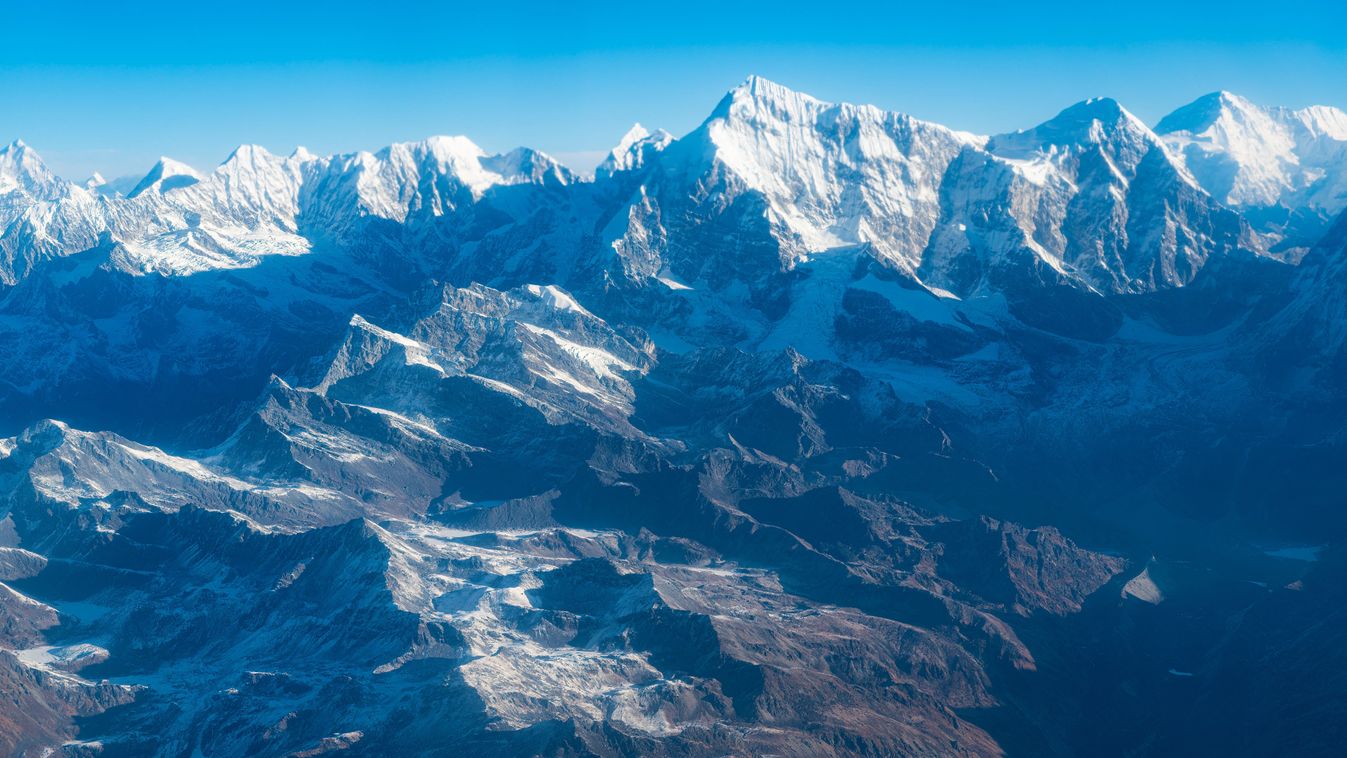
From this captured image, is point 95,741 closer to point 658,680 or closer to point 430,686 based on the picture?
point 430,686

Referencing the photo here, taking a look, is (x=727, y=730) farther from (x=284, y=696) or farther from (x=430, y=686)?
(x=284, y=696)

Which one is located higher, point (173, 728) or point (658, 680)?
point (658, 680)

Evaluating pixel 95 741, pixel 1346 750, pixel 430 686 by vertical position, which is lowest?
pixel 95 741

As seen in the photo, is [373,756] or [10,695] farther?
[10,695]

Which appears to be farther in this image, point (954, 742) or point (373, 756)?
point (954, 742)

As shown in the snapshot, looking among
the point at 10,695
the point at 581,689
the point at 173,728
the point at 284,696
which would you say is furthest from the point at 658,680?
the point at 10,695

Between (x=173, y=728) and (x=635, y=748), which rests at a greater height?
(x=635, y=748)

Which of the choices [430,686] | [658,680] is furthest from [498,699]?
[658,680]

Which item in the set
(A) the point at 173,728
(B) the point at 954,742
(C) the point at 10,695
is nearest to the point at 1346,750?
(B) the point at 954,742

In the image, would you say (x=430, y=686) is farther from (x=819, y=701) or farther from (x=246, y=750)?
(x=819, y=701)
